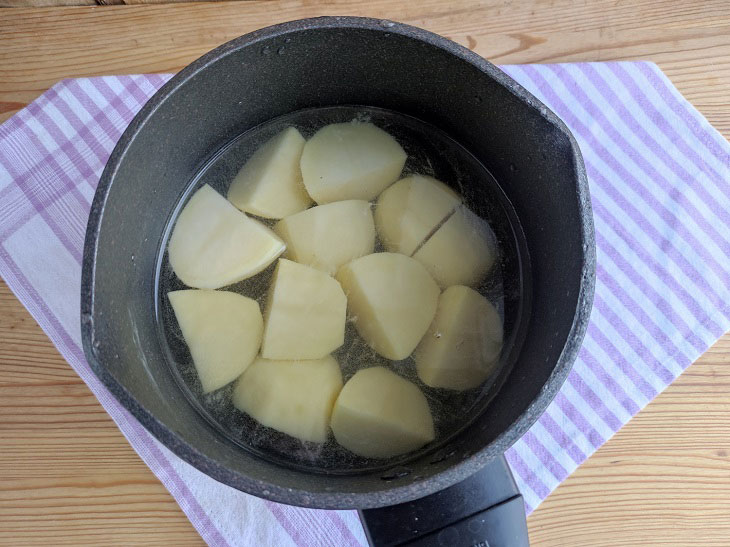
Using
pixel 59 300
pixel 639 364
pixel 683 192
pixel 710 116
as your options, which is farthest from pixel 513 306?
pixel 59 300

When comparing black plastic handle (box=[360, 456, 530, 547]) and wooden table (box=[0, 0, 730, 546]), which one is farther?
wooden table (box=[0, 0, 730, 546])

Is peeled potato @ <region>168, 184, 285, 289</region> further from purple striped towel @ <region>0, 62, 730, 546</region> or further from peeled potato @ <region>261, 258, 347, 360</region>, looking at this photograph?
purple striped towel @ <region>0, 62, 730, 546</region>

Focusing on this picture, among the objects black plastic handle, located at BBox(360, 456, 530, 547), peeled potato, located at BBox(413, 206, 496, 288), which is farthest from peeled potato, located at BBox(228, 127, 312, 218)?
black plastic handle, located at BBox(360, 456, 530, 547)

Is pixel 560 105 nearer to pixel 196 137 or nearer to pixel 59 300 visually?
pixel 196 137

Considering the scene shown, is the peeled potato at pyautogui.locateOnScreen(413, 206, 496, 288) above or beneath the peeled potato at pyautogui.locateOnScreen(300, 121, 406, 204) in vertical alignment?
beneath

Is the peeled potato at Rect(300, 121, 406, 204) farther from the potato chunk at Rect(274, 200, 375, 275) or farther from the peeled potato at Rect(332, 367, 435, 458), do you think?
the peeled potato at Rect(332, 367, 435, 458)
